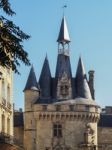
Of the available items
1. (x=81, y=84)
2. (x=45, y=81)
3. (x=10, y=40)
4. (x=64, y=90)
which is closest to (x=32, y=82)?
(x=45, y=81)

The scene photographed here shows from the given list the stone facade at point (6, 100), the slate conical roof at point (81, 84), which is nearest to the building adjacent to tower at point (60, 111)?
the slate conical roof at point (81, 84)

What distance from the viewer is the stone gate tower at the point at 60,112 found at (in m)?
68.5

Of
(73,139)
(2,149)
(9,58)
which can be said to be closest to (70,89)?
(73,139)

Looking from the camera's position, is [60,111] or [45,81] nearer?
[60,111]

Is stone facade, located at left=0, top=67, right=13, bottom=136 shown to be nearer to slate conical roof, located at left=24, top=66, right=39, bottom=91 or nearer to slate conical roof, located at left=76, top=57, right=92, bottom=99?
slate conical roof, located at left=24, top=66, right=39, bottom=91

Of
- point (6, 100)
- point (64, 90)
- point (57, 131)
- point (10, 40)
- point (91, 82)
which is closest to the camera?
point (10, 40)

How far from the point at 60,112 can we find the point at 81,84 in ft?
16.4

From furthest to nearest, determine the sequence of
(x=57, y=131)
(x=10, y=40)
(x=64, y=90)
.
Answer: (x=64, y=90) → (x=57, y=131) → (x=10, y=40)

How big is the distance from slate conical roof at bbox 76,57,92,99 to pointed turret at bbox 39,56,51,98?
11.7 feet

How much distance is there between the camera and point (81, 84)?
71.8m

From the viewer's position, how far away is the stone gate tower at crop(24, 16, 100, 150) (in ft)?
225

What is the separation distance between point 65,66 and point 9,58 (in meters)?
Result: 61.3

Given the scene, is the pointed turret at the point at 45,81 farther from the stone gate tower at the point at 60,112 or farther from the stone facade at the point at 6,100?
the stone facade at the point at 6,100

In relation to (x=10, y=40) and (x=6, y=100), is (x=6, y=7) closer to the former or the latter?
(x=10, y=40)
